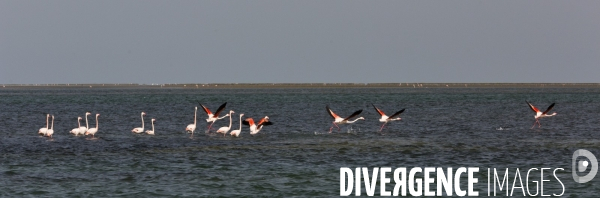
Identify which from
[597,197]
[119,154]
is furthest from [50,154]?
[597,197]

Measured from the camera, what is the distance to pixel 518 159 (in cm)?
2614

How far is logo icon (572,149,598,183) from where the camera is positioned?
21.8 meters

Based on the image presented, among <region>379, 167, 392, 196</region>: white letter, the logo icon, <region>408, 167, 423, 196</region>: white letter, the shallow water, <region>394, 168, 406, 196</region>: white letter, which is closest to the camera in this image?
<region>379, 167, 392, 196</region>: white letter

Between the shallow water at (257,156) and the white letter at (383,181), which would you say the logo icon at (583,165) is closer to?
the shallow water at (257,156)

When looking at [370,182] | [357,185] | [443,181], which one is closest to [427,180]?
[443,181]

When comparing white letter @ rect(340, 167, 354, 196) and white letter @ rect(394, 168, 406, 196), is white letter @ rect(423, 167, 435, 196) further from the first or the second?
white letter @ rect(340, 167, 354, 196)

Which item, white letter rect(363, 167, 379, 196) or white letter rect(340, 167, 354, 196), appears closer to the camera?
white letter rect(340, 167, 354, 196)

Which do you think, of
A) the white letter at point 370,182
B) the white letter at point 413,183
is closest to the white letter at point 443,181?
the white letter at point 413,183

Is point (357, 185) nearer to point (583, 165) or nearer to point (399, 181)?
point (399, 181)

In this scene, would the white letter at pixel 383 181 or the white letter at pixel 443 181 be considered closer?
the white letter at pixel 383 181

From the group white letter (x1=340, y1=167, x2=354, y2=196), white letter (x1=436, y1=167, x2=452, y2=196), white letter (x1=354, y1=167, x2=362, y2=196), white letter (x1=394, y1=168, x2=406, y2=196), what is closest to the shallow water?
white letter (x1=340, y1=167, x2=354, y2=196)

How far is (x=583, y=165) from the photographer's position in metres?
24.5

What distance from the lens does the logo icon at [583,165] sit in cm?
2177

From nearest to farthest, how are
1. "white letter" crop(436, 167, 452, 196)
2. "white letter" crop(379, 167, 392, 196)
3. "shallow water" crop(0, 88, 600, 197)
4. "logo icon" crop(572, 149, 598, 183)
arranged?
"white letter" crop(379, 167, 392, 196) → "white letter" crop(436, 167, 452, 196) → "shallow water" crop(0, 88, 600, 197) → "logo icon" crop(572, 149, 598, 183)
